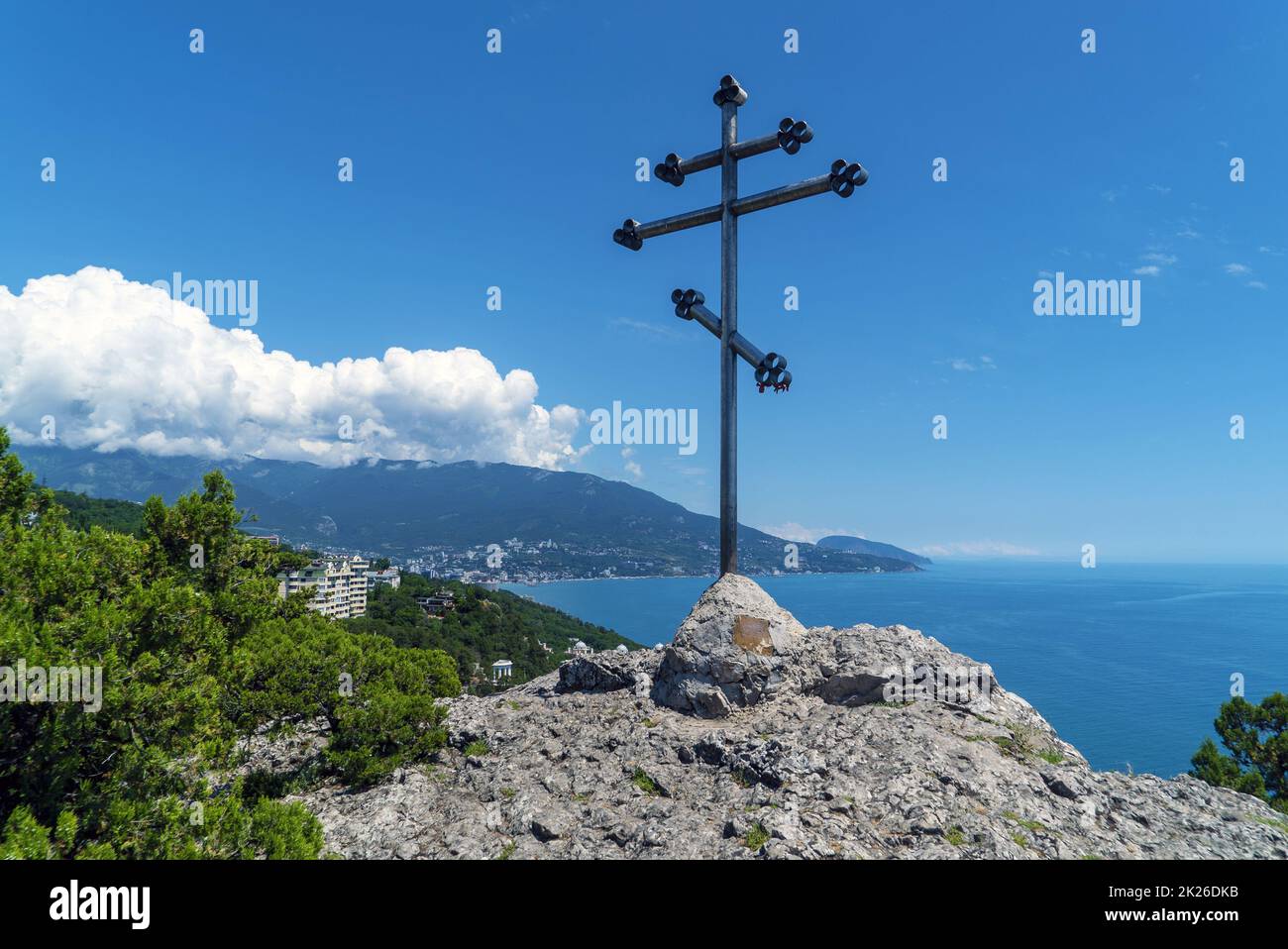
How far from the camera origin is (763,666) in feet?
32.8

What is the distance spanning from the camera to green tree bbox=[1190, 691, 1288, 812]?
14.4m

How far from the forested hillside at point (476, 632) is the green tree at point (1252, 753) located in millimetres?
35638

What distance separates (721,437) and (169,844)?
908 centimetres

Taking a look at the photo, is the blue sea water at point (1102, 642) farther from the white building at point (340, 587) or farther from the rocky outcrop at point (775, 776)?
the rocky outcrop at point (775, 776)

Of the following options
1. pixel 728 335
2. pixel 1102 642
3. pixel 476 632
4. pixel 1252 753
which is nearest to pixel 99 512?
pixel 476 632

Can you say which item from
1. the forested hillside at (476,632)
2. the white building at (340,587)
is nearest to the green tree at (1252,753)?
the forested hillside at (476,632)

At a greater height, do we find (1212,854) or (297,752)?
(1212,854)

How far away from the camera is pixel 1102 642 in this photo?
9981 cm

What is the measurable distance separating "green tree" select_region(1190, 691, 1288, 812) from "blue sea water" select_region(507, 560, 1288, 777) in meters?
35.4

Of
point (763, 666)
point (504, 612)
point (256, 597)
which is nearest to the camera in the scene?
point (763, 666)

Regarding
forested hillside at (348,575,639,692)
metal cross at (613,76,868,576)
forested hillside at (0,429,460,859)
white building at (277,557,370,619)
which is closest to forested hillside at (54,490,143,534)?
forested hillside at (348,575,639,692)

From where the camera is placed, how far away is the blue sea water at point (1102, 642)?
5719 cm
